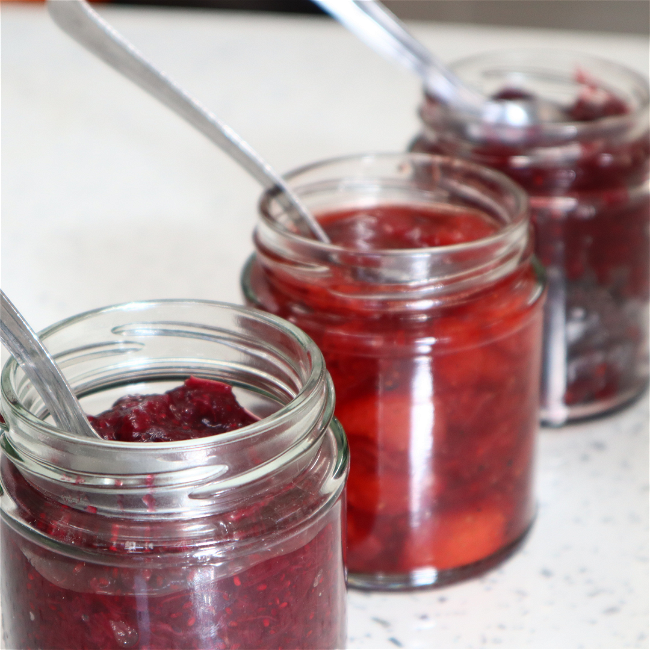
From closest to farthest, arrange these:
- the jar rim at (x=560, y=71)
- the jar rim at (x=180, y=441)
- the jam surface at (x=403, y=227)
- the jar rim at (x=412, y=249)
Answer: the jar rim at (x=180, y=441) < the jar rim at (x=412, y=249) < the jam surface at (x=403, y=227) < the jar rim at (x=560, y=71)

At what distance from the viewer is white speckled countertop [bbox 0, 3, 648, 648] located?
0.85 m

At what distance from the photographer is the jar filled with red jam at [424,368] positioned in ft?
2.53

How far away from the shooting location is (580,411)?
1.09 m

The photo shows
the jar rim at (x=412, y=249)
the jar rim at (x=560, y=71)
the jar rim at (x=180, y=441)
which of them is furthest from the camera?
the jar rim at (x=560, y=71)

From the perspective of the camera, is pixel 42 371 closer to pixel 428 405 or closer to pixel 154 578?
pixel 154 578

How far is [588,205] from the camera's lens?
1.00 meters

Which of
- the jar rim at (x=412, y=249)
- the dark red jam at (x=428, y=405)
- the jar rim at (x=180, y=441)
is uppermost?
the jar rim at (x=412, y=249)

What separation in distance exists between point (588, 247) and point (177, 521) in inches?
23.5

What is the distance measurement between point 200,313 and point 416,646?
330 millimetres

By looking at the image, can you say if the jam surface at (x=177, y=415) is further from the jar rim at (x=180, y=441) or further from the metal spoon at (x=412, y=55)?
the metal spoon at (x=412, y=55)

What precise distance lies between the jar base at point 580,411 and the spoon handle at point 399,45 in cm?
35

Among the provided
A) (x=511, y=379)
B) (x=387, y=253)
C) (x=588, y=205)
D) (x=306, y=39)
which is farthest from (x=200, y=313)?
(x=306, y=39)

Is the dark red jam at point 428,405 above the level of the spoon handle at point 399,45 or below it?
below

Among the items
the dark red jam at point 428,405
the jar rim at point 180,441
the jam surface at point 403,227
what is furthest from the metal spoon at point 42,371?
the jam surface at point 403,227
